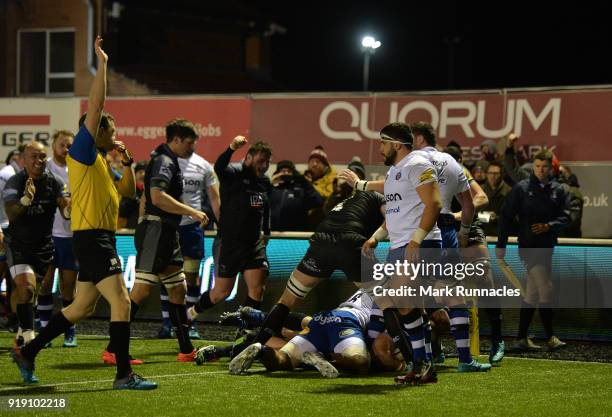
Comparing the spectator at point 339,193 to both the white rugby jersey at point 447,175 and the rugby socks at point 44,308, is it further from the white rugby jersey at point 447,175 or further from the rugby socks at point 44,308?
the rugby socks at point 44,308

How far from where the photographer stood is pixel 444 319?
38.2ft

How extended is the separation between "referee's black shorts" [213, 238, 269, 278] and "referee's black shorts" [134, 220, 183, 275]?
1.37 m

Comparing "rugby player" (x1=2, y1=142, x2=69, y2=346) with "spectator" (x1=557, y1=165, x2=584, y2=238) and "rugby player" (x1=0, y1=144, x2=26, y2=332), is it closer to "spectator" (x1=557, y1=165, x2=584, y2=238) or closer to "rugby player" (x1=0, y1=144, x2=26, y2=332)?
"rugby player" (x1=0, y1=144, x2=26, y2=332)

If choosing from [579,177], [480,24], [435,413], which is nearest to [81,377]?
[435,413]

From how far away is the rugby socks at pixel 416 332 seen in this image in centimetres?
1005

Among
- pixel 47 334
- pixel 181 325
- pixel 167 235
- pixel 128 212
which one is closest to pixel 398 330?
pixel 181 325

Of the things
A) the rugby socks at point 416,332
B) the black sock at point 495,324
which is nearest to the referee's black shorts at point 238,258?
the black sock at point 495,324

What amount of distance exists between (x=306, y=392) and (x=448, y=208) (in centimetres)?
266

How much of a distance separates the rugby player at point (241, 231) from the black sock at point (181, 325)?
1337 millimetres

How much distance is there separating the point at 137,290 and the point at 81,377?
1.79 meters

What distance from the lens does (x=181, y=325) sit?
38.7 feet

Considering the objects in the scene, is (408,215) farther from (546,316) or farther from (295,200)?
(295,200)

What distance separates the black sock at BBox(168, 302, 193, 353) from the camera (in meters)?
11.8

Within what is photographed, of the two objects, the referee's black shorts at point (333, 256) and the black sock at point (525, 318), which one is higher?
the referee's black shorts at point (333, 256)
